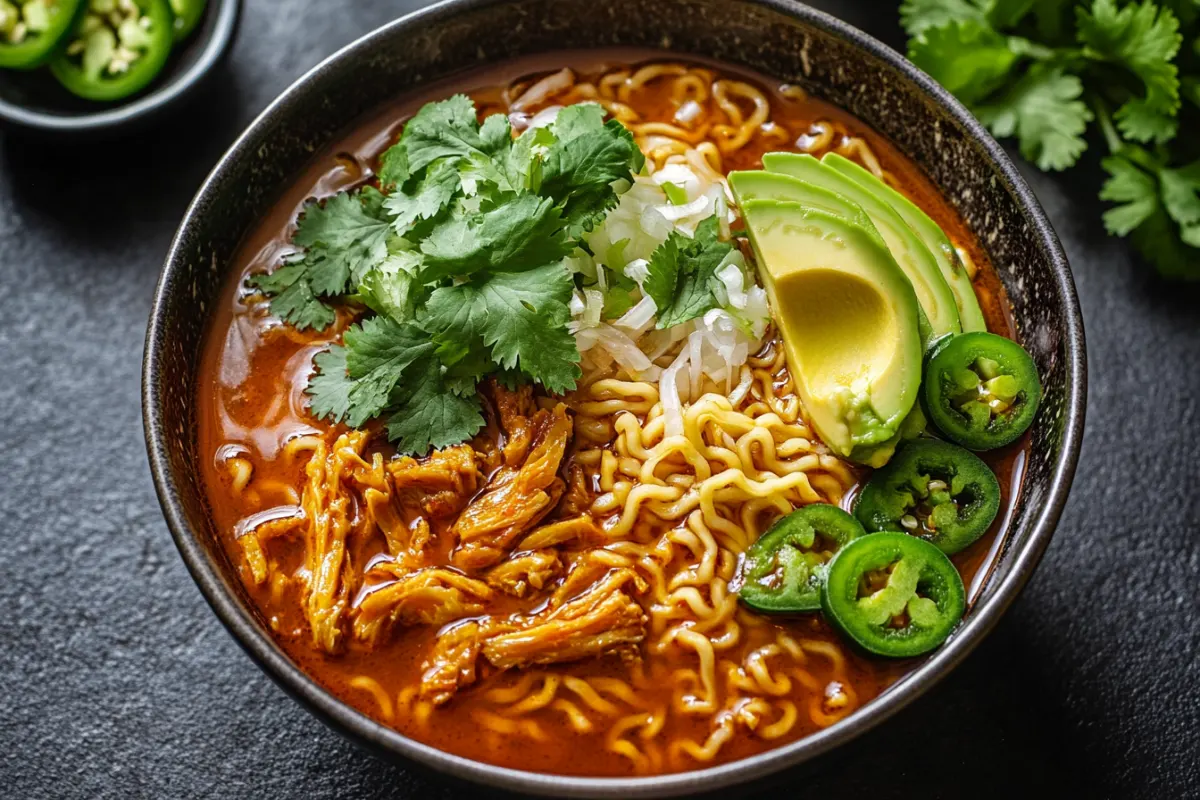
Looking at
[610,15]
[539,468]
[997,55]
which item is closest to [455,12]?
[610,15]

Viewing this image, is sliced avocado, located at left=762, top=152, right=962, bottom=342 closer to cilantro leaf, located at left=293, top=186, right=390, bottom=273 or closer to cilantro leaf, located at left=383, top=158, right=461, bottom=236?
cilantro leaf, located at left=383, top=158, right=461, bottom=236

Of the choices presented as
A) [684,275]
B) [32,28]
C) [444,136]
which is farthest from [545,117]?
[32,28]

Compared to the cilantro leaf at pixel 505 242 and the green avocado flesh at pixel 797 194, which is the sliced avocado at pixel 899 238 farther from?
the cilantro leaf at pixel 505 242

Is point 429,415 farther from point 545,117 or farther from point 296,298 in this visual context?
point 545,117

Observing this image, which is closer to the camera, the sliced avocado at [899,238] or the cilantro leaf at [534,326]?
the cilantro leaf at [534,326]

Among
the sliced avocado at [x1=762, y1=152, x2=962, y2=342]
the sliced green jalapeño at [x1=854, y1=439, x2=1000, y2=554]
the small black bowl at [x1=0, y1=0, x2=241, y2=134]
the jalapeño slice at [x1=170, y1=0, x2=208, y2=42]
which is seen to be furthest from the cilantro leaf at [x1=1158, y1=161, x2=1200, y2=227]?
the jalapeño slice at [x1=170, y1=0, x2=208, y2=42]

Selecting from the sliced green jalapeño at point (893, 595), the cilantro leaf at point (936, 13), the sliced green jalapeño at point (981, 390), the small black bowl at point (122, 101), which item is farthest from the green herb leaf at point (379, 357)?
the cilantro leaf at point (936, 13)

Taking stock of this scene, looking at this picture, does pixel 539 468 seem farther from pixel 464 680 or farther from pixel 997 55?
pixel 997 55
